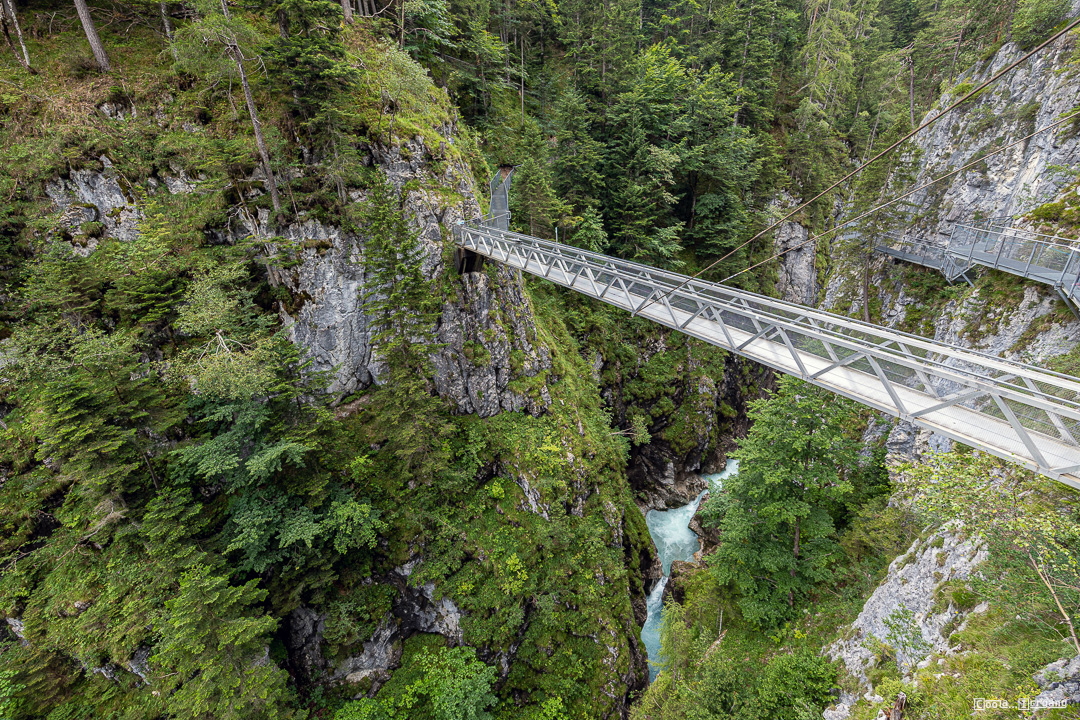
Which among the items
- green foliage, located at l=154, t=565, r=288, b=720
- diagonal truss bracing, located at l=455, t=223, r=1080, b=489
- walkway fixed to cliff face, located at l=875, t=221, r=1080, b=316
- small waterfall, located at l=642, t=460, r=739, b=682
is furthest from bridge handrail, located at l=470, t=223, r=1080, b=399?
green foliage, located at l=154, t=565, r=288, b=720

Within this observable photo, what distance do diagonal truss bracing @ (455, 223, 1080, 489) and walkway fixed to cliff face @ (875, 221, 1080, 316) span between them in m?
5.52

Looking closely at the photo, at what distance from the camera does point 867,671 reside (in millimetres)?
8000

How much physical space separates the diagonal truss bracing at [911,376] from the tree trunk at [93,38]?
19464 millimetres

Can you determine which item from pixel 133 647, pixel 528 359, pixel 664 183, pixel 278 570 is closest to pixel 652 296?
pixel 528 359

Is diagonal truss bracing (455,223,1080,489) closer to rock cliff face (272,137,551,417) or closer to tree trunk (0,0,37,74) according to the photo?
rock cliff face (272,137,551,417)

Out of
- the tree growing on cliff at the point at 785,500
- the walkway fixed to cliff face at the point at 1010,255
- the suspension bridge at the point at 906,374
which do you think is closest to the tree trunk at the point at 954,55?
the walkway fixed to cliff face at the point at 1010,255

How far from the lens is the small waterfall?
15.4 metres

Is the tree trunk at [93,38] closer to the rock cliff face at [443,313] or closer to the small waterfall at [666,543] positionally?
the rock cliff face at [443,313]

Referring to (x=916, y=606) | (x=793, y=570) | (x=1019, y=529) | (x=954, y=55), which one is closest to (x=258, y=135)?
(x=1019, y=529)

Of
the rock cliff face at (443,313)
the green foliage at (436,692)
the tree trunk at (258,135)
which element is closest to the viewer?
the green foliage at (436,692)

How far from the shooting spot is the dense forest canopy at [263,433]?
8953mm

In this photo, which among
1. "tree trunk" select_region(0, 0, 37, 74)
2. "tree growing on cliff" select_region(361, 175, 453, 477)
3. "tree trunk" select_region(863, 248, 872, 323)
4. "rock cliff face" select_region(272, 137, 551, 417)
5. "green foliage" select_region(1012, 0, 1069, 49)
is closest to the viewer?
"tree growing on cliff" select_region(361, 175, 453, 477)

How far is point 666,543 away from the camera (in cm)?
1920

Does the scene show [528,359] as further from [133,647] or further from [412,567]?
[133,647]
